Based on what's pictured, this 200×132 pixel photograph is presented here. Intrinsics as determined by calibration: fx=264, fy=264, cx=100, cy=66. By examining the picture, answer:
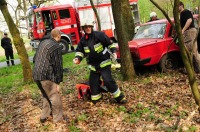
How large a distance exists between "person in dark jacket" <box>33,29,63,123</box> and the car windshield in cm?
395

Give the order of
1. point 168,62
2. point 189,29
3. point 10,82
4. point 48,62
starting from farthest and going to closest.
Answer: point 10,82
point 168,62
point 189,29
point 48,62

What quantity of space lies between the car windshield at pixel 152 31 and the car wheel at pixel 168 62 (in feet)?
2.15

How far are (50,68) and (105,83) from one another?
49.8 inches

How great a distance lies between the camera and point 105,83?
554 cm

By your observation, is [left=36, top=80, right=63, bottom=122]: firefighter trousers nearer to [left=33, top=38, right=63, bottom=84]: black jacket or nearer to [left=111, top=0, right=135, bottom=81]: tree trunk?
[left=33, top=38, right=63, bottom=84]: black jacket

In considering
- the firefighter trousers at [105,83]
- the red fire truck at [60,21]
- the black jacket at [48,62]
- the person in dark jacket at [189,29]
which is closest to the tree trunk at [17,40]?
the firefighter trousers at [105,83]

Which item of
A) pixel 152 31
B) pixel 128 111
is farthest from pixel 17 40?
pixel 128 111

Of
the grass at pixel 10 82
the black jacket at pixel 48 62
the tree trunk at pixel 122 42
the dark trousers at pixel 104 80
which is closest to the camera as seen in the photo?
the black jacket at pixel 48 62

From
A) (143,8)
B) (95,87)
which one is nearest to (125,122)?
(95,87)

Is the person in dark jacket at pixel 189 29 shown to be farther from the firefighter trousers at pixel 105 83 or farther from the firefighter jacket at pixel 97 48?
the firefighter trousers at pixel 105 83

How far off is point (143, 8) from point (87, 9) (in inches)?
990

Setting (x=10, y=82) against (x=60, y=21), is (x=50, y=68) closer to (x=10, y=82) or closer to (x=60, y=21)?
(x=10, y=82)

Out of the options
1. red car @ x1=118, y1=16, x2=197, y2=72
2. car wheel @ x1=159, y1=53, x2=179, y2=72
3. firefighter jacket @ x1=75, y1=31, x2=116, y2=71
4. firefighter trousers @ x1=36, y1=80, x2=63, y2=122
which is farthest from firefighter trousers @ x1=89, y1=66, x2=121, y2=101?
car wheel @ x1=159, y1=53, x2=179, y2=72

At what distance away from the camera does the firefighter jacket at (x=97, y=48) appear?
18.3 ft
